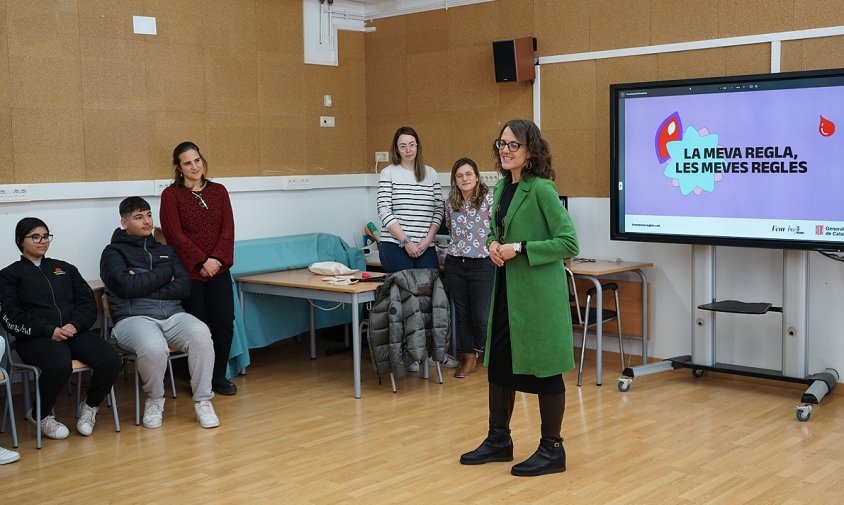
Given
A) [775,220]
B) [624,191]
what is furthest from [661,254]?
[775,220]

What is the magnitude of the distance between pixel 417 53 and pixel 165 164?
2.35m

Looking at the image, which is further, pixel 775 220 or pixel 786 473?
pixel 775 220

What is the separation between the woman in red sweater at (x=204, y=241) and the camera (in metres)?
5.75

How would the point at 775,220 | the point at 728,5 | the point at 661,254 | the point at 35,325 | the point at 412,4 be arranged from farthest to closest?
the point at 412,4
the point at 661,254
the point at 728,5
the point at 775,220
the point at 35,325

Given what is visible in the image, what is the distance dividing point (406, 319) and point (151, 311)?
153 cm

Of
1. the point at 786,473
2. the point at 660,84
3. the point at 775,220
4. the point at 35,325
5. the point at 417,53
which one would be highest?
the point at 417,53

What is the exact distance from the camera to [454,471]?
4.28 metres

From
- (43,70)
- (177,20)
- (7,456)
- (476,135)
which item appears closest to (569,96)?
(476,135)

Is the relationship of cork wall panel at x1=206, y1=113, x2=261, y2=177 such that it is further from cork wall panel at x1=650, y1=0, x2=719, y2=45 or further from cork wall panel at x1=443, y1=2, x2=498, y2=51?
cork wall panel at x1=650, y1=0, x2=719, y2=45

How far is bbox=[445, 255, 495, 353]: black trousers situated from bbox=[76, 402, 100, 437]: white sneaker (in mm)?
2396

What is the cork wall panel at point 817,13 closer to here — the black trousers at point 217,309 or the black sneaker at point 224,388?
the black trousers at point 217,309

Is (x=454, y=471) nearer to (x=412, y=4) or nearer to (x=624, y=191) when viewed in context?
(x=624, y=191)

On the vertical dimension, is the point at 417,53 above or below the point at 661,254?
above

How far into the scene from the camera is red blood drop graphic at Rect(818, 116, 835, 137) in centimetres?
522
